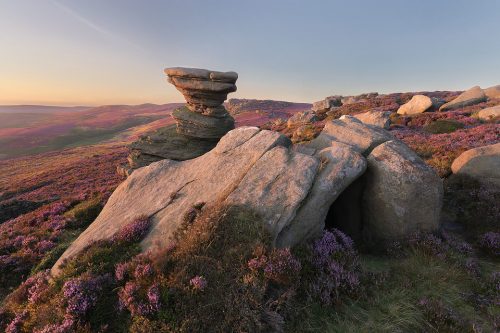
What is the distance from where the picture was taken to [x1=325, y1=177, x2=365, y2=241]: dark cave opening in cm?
1080

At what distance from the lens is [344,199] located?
11.3m

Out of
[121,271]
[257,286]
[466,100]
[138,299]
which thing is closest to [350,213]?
[257,286]

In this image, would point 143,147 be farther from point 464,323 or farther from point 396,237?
point 464,323

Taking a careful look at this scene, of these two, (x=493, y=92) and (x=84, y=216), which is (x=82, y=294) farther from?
(x=493, y=92)

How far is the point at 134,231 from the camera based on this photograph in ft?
29.6

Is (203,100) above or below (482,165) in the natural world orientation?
above

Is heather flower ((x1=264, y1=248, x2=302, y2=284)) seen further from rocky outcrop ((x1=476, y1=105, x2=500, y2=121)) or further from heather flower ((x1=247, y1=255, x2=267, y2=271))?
rocky outcrop ((x1=476, y1=105, x2=500, y2=121))

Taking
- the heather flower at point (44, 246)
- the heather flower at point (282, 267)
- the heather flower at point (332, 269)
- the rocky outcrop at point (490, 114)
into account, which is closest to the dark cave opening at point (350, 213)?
the heather flower at point (332, 269)

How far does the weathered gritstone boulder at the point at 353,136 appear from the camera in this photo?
11.4 metres

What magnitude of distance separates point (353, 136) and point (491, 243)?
19.0ft

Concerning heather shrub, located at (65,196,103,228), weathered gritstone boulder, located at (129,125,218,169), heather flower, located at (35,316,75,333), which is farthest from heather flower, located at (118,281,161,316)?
weathered gritstone boulder, located at (129,125,218,169)

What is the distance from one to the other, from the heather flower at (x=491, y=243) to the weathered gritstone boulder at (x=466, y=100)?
44.6 meters

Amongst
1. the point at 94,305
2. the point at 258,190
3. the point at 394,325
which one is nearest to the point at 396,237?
the point at 394,325

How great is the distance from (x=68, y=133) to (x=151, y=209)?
12298 centimetres
